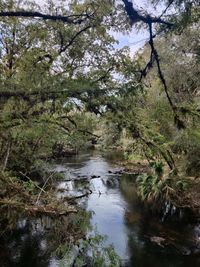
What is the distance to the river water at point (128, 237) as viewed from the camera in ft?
33.2

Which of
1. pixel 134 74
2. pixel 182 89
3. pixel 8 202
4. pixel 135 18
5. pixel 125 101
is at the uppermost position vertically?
pixel 182 89

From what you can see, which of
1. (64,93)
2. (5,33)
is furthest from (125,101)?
(5,33)

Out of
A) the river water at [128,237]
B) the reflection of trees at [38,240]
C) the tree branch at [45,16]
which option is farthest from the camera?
the river water at [128,237]

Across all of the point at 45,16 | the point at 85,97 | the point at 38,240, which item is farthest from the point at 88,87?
the point at 38,240

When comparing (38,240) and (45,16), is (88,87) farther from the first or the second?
(38,240)

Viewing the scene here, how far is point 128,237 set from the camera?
1205 cm

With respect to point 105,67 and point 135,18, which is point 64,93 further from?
point 105,67

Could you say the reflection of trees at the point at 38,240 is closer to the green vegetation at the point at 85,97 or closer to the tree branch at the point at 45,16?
the green vegetation at the point at 85,97

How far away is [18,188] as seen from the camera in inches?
287

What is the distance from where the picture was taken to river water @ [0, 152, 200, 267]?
398 inches

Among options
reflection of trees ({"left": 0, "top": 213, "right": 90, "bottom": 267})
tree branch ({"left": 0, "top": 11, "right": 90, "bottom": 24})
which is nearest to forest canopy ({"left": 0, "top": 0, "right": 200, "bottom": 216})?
tree branch ({"left": 0, "top": 11, "right": 90, "bottom": 24})

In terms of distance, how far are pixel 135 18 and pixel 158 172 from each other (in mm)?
12314

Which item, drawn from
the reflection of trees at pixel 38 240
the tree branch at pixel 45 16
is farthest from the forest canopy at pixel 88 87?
the reflection of trees at pixel 38 240

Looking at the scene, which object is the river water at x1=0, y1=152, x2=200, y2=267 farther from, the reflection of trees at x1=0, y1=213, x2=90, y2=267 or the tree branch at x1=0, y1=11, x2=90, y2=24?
the tree branch at x1=0, y1=11, x2=90, y2=24
